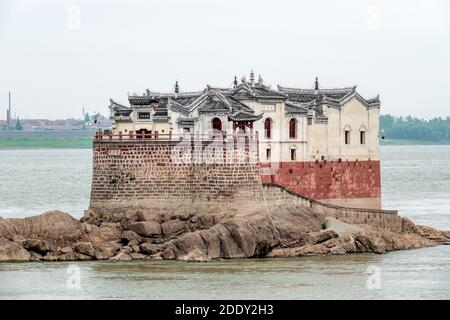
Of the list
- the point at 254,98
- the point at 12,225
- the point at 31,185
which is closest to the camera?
the point at 12,225

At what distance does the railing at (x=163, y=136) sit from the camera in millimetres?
59625

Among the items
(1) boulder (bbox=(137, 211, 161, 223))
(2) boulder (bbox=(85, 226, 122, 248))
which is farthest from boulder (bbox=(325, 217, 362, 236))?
(2) boulder (bbox=(85, 226, 122, 248))

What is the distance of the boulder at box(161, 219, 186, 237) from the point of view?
189ft

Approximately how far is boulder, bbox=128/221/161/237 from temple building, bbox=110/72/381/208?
4.28 meters

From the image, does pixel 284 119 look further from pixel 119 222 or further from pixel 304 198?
pixel 119 222

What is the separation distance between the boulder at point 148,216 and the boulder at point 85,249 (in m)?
2.56

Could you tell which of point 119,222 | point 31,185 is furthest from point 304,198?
point 31,185

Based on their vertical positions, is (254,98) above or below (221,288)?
above

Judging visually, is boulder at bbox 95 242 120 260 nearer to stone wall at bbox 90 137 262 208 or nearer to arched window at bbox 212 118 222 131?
stone wall at bbox 90 137 262 208

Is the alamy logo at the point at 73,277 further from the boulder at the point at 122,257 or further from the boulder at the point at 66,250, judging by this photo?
the boulder at the point at 122,257

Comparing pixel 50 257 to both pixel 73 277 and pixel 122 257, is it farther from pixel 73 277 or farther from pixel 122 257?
pixel 73 277

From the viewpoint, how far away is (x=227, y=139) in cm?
5947

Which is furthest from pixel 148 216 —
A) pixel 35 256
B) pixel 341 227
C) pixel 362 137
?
pixel 362 137

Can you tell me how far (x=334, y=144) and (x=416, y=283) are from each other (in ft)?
44.1
